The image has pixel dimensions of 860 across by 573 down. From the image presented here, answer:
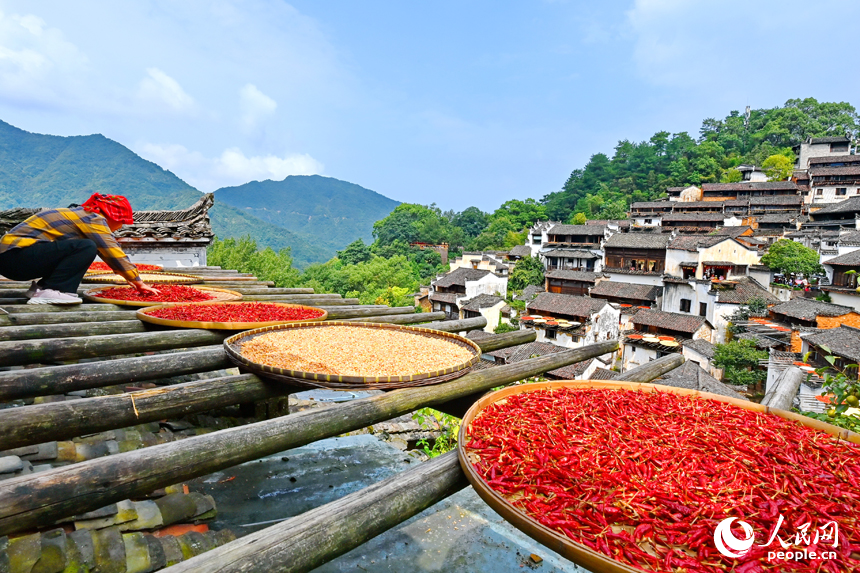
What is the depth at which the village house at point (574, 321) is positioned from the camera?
27.6 metres

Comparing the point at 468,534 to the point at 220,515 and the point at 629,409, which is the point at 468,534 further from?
the point at 220,515

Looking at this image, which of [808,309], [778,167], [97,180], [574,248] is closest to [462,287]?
[574,248]

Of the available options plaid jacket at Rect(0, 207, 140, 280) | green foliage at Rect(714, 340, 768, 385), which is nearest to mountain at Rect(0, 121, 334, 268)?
green foliage at Rect(714, 340, 768, 385)

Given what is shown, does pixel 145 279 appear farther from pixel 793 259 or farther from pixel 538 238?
pixel 538 238

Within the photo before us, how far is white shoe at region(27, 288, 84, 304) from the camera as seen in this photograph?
390cm

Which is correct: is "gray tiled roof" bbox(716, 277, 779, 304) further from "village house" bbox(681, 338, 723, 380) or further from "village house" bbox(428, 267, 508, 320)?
"village house" bbox(428, 267, 508, 320)

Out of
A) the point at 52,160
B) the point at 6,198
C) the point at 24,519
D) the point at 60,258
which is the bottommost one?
the point at 24,519

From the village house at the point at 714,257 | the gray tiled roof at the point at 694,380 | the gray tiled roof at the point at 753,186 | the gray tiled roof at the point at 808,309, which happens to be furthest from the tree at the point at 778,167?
the gray tiled roof at the point at 694,380

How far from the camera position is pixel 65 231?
4105 mm

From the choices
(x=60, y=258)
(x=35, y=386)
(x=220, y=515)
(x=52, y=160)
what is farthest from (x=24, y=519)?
(x=52, y=160)

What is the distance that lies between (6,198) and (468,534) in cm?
11610

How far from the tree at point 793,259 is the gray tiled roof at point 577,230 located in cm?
1341

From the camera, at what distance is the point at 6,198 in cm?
8469

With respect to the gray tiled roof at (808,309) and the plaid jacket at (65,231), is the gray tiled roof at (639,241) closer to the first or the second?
the gray tiled roof at (808,309)
